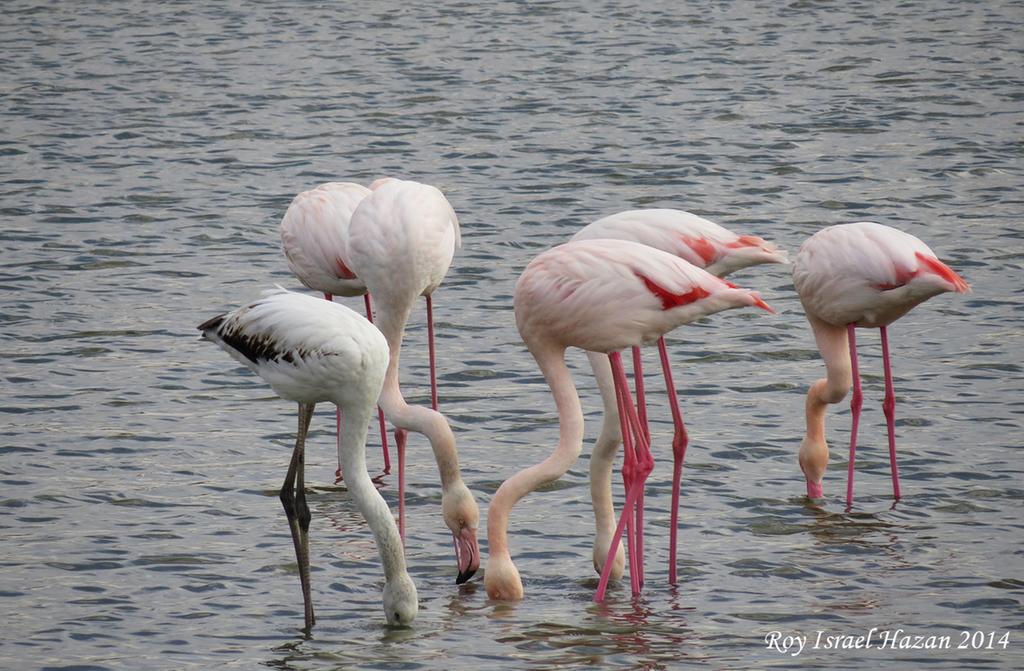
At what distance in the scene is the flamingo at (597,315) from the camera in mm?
6113

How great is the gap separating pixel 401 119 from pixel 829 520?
347 inches

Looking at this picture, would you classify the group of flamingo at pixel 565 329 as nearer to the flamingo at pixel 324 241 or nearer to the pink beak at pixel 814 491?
the pink beak at pixel 814 491

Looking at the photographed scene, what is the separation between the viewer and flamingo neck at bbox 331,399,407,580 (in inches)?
237

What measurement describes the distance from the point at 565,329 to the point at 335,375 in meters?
0.89

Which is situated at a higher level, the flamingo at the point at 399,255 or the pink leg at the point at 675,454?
the flamingo at the point at 399,255

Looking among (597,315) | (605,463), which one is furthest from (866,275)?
(597,315)

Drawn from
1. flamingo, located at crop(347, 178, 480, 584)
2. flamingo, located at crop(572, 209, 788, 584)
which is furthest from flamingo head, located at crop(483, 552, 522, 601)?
flamingo, located at crop(347, 178, 480, 584)

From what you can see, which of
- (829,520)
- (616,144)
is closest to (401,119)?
(616,144)

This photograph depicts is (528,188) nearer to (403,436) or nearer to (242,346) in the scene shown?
(403,436)

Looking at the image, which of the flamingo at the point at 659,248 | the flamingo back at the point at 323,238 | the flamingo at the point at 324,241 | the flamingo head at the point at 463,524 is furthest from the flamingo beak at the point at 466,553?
the flamingo back at the point at 323,238

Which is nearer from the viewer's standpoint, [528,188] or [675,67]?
[528,188]

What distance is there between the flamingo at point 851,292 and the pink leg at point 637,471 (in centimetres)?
120

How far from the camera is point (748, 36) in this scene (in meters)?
18.6

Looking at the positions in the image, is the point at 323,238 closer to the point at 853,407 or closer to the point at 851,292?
the point at 851,292
